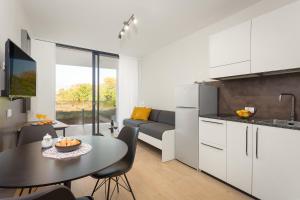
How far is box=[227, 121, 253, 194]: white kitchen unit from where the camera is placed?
1983 millimetres

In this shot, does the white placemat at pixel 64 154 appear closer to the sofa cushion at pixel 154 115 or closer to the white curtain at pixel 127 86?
the sofa cushion at pixel 154 115

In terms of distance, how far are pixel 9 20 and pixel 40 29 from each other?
1545 mm

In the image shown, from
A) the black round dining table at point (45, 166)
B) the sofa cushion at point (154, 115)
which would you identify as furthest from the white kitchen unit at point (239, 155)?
the sofa cushion at point (154, 115)

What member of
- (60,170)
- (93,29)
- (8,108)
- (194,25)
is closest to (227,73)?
(194,25)

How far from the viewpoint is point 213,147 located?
2.44m

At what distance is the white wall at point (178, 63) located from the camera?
105 inches

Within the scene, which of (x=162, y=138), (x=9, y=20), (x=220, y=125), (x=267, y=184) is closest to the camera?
(x=267, y=184)

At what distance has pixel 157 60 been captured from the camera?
187 inches

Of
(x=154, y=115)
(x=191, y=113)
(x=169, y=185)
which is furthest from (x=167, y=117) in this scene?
(x=169, y=185)

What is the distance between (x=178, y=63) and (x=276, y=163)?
2.84m

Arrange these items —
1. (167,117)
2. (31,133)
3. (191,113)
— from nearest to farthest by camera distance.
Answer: (31,133), (191,113), (167,117)

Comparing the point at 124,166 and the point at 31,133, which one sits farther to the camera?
the point at 31,133

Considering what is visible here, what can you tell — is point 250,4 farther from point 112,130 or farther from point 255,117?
point 112,130

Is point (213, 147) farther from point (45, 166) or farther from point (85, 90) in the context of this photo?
point (85, 90)
